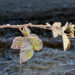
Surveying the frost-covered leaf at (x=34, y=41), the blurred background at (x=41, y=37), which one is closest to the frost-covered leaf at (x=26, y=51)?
the frost-covered leaf at (x=34, y=41)

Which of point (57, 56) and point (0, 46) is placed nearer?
point (57, 56)

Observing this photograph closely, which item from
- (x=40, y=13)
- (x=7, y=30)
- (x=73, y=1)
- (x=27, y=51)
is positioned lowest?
(x=27, y=51)

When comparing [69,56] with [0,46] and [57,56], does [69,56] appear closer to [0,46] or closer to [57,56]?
[57,56]

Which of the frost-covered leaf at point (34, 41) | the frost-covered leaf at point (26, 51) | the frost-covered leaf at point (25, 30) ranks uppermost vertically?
the frost-covered leaf at point (25, 30)

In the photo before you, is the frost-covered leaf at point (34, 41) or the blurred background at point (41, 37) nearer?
the frost-covered leaf at point (34, 41)

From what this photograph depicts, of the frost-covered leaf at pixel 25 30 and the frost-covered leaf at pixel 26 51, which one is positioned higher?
the frost-covered leaf at pixel 25 30

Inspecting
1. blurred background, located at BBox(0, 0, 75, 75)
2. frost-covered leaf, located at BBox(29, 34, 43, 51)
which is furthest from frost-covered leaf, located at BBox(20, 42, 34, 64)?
blurred background, located at BBox(0, 0, 75, 75)

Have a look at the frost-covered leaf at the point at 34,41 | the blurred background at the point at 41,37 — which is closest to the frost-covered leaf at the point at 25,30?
the frost-covered leaf at the point at 34,41

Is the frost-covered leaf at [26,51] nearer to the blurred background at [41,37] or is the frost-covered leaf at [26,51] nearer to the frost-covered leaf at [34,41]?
the frost-covered leaf at [34,41]

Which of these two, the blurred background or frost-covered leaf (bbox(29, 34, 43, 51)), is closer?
frost-covered leaf (bbox(29, 34, 43, 51))

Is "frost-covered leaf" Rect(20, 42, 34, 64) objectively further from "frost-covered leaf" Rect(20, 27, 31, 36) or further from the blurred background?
the blurred background

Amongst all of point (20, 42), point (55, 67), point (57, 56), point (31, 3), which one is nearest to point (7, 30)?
point (31, 3)
